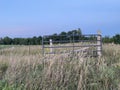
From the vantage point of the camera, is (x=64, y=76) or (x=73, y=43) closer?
(x=64, y=76)

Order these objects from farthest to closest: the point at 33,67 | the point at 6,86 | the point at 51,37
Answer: the point at 51,37, the point at 33,67, the point at 6,86

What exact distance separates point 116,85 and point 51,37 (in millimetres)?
15169

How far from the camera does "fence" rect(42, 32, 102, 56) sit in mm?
19766

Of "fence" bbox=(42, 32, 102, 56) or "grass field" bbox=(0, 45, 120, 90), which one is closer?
"grass field" bbox=(0, 45, 120, 90)

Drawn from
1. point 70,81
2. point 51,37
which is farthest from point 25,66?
point 51,37

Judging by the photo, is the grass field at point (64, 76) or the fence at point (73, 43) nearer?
the grass field at point (64, 76)

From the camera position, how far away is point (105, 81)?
7.49 metres

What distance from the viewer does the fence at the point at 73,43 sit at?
19766 mm

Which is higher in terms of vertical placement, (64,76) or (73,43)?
(73,43)

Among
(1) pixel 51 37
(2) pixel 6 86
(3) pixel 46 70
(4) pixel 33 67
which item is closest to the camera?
(2) pixel 6 86

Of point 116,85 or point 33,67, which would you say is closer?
point 116,85

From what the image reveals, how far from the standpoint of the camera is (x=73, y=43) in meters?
20.1

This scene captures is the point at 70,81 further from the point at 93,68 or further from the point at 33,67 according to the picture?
the point at 33,67

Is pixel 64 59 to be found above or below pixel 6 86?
above
